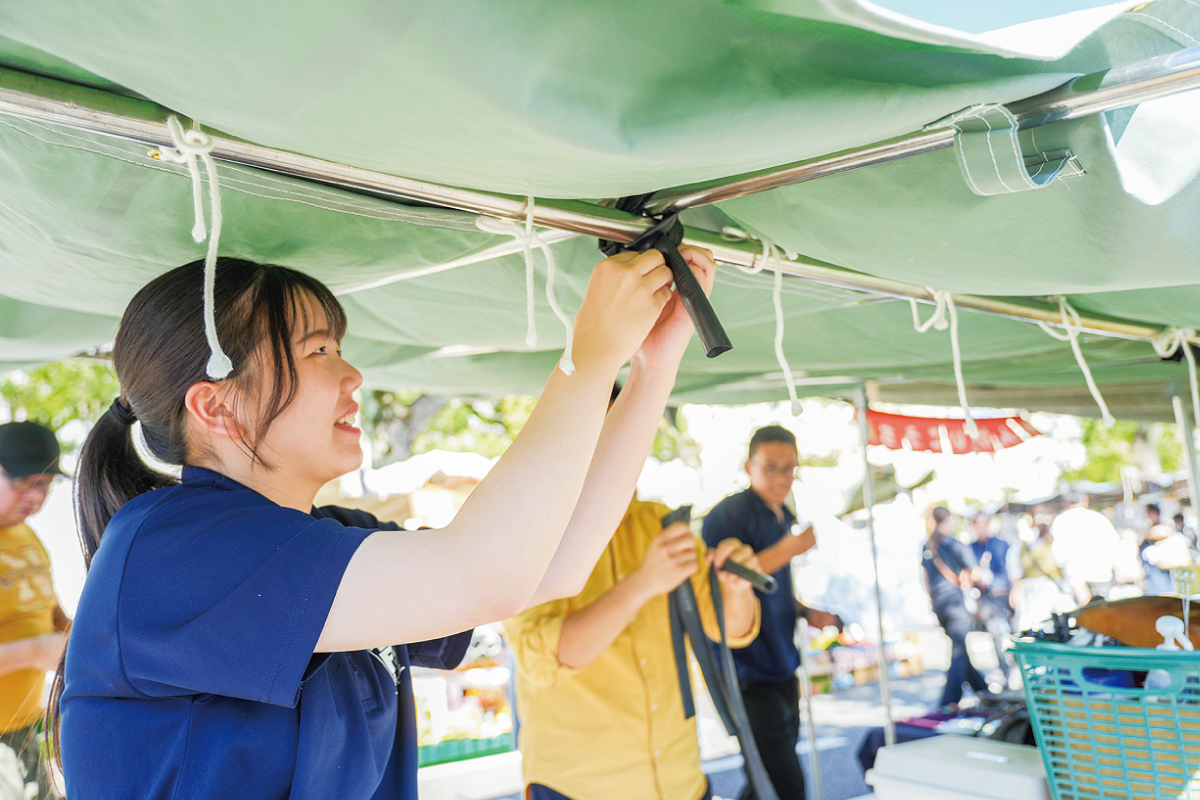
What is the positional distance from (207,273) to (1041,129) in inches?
38.1

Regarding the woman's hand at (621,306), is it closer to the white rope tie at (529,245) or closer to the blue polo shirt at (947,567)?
the white rope tie at (529,245)

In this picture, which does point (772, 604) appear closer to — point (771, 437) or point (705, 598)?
point (771, 437)

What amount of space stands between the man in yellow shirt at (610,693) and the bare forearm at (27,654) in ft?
5.17

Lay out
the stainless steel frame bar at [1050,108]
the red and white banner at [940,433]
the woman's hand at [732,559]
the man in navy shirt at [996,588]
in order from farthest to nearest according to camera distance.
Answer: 1. the man in navy shirt at [996,588]
2. the red and white banner at [940,433]
3. the woman's hand at [732,559]
4. the stainless steel frame bar at [1050,108]

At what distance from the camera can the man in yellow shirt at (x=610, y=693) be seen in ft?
7.15

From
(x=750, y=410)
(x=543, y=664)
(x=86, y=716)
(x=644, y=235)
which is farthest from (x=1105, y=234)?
(x=750, y=410)

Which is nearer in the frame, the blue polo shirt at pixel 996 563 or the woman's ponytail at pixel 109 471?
the woman's ponytail at pixel 109 471

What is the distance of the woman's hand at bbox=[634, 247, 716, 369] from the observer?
1.33 meters

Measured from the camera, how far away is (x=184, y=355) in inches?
42.6

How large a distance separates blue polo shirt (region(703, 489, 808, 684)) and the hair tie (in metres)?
3.16

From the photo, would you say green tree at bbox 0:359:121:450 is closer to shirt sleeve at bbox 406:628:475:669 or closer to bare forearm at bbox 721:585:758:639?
bare forearm at bbox 721:585:758:639

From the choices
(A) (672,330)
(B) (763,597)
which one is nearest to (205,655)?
(A) (672,330)

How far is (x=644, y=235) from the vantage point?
4.21 feet

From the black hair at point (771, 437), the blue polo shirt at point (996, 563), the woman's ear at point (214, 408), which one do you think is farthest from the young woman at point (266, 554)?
the blue polo shirt at point (996, 563)
